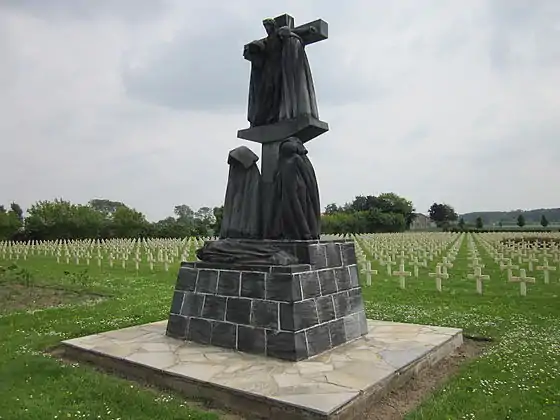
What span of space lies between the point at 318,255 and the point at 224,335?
147cm

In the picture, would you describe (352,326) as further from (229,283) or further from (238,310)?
(229,283)

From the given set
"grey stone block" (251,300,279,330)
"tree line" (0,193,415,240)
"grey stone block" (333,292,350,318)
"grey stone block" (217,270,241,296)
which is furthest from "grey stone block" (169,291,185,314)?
"tree line" (0,193,415,240)

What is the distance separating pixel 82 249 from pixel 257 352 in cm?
2300

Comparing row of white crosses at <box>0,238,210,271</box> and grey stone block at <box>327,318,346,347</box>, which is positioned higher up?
row of white crosses at <box>0,238,210,271</box>

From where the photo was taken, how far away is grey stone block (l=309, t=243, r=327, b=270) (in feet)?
18.9

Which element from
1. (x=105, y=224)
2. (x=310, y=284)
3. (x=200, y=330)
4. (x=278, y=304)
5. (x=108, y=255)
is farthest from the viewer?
(x=105, y=224)

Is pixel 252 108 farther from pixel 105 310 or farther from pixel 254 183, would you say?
pixel 105 310

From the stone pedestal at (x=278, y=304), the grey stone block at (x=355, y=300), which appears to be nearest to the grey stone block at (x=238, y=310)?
the stone pedestal at (x=278, y=304)

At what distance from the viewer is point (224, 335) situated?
5707mm

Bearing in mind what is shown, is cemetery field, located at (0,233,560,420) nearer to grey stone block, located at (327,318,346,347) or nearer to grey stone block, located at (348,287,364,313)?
grey stone block, located at (327,318,346,347)

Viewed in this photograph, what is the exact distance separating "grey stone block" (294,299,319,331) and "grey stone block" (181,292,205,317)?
1430 mm

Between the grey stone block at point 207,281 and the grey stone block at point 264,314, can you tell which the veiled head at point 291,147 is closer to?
the grey stone block at point 207,281

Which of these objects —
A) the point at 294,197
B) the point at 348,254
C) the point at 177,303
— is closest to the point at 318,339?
the point at 348,254

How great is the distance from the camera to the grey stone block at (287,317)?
517 centimetres
